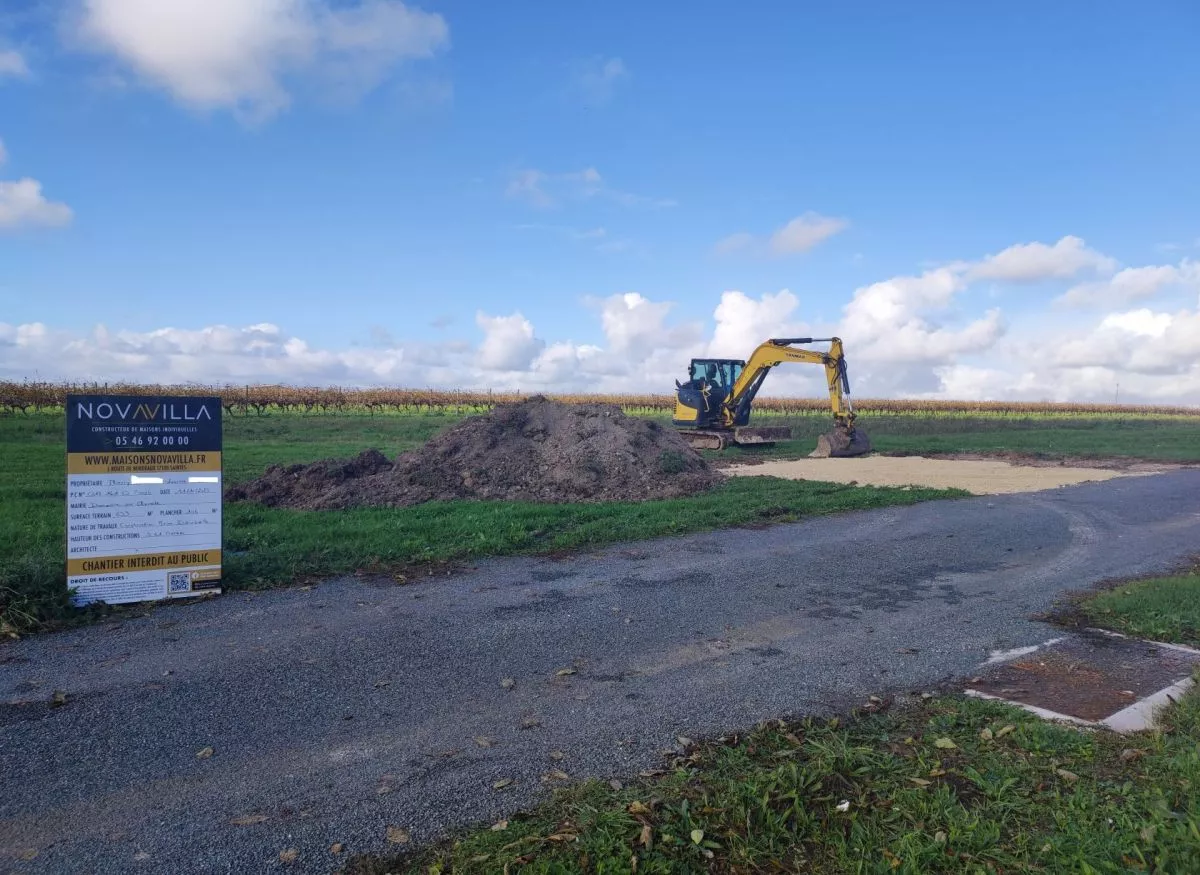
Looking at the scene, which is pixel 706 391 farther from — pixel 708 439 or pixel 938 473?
pixel 938 473

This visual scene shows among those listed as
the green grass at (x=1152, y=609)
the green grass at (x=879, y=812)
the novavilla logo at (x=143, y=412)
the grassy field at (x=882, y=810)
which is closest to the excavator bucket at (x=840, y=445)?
the green grass at (x=1152, y=609)

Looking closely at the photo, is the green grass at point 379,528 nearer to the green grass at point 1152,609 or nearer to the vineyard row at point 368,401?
the green grass at point 1152,609

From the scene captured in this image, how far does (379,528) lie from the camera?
10.7m

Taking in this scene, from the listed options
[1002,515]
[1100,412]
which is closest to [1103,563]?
[1002,515]

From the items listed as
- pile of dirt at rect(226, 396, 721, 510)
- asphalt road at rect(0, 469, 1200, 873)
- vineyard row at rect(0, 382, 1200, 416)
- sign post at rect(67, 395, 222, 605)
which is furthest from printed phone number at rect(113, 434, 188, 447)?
vineyard row at rect(0, 382, 1200, 416)

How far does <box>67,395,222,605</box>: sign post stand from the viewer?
7105 mm

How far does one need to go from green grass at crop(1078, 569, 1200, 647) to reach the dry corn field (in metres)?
42.2

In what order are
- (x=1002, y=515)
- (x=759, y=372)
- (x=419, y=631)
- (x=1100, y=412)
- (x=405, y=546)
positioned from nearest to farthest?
(x=419, y=631), (x=405, y=546), (x=1002, y=515), (x=759, y=372), (x=1100, y=412)

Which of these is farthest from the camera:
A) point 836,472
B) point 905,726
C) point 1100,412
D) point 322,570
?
point 1100,412

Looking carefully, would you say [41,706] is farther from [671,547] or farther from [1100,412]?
[1100,412]

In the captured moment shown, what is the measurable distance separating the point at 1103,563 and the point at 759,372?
16.3m

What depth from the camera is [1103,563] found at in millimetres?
9961

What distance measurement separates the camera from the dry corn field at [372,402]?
45312 mm

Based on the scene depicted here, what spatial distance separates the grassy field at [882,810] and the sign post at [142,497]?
16.8 ft
